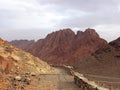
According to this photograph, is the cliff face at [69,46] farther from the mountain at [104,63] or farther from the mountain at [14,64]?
the mountain at [14,64]

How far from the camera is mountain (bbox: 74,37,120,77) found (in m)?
80.2

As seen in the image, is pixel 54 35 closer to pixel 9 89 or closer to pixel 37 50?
pixel 37 50

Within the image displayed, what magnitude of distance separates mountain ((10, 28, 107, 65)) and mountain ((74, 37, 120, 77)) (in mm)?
33883

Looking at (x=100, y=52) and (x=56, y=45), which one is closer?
(x=100, y=52)

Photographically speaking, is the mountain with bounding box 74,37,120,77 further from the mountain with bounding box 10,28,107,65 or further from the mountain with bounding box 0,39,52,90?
the mountain with bounding box 0,39,52,90

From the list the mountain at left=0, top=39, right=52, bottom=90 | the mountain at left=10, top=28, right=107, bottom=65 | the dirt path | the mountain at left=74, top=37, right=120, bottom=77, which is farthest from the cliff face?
the dirt path

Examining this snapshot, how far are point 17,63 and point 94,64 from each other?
53.5 m

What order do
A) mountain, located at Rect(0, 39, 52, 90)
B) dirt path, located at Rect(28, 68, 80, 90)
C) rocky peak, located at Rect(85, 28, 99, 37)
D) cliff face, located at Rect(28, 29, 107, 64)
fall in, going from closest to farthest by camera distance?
dirt path, located at Rect(28, 68, 80, 90) < mountain, located at Rect(0, 39, 52, 90) < cliff face, located at Rect(28, 29, 107, 64) < rocky peak, located at Rect(85, 28, 99, 37)

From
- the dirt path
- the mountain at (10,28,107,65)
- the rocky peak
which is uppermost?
the rocky peak

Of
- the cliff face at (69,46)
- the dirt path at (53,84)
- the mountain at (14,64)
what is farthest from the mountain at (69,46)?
the dirt path at (53,84)

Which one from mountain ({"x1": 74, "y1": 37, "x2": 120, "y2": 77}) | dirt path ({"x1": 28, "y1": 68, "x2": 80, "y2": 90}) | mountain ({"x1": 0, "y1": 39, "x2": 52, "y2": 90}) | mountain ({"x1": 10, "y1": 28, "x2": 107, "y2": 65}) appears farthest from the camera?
mountain ({"x1": 10, "y1": 28, "x2": 107, "y2": 65})

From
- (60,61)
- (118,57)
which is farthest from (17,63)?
(60,61)

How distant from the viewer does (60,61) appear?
14038 centimetres

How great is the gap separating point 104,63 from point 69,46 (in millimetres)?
69254
